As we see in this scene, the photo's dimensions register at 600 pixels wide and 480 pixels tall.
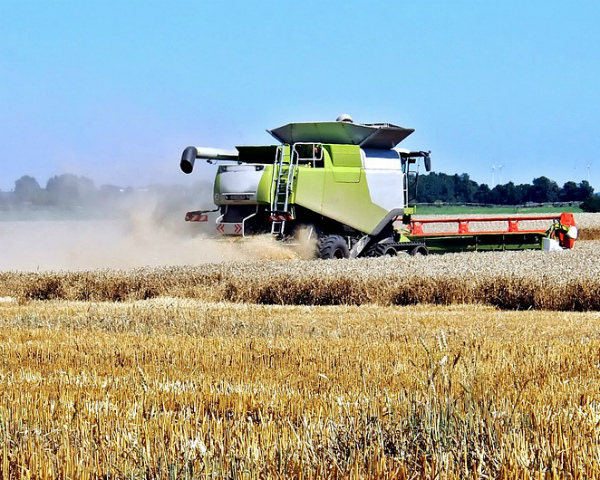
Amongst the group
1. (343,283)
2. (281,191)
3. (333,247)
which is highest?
(281,191)

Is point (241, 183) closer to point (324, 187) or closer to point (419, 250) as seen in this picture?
point (324, 187)

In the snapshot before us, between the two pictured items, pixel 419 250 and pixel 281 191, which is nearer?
pixel 281 191

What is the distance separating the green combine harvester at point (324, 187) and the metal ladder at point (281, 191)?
0.02m

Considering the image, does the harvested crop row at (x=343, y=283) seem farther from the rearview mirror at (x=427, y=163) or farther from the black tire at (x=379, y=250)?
the rearview mirror at (x=427, y=163)

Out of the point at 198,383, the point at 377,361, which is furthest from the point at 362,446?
the point at 377,361

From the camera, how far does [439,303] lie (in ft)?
43.3

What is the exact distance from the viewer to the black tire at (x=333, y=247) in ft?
57.6

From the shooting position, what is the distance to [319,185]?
17438 millimetres

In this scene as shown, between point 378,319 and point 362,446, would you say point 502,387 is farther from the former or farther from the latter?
point 378,319

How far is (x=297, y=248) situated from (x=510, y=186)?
72.8 meters

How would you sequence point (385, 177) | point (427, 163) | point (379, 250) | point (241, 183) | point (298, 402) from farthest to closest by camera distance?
1. point (427, 163)
2. point (379, 250)
3. point (385, 177)
4. point (241, 183)
5. point (298, 402)

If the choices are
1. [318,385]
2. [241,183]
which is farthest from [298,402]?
[241,183]

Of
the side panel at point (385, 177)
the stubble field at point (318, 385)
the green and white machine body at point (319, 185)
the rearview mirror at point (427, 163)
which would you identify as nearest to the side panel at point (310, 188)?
the green and white machine body at point (319, 185)

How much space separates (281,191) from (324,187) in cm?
A: 104
